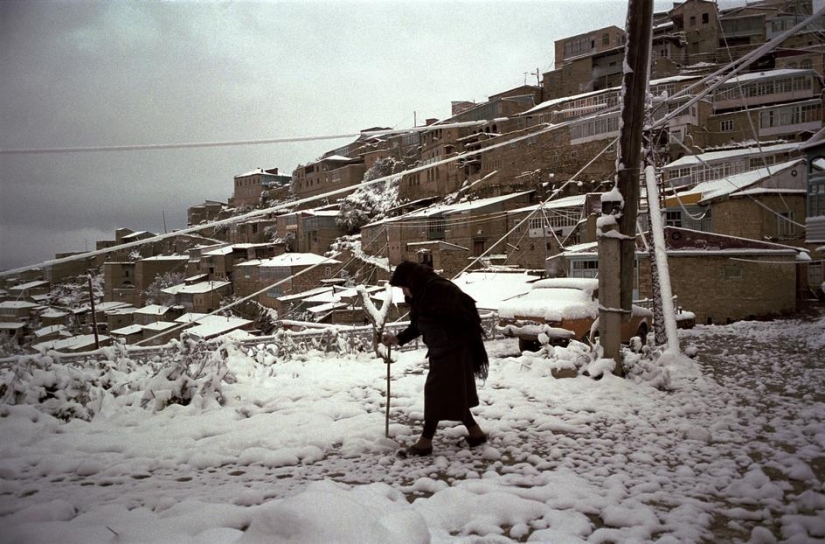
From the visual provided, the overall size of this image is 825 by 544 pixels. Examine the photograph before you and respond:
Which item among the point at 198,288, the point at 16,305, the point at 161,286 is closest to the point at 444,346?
the point at 16,305

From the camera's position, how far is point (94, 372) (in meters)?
5.92

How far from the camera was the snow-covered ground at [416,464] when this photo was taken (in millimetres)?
2523

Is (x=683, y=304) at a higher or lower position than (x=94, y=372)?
lower

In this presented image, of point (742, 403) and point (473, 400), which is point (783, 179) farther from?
point (473, 400)

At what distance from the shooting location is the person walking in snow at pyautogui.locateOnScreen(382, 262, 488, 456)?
13.0ft

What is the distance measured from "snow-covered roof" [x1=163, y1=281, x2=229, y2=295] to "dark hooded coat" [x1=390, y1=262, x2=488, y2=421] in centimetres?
4831

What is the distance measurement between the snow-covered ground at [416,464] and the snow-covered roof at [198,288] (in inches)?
1780

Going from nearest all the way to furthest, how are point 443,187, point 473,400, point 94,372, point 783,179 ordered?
point 473,400, point 94,372, point 783,179, point 443,187

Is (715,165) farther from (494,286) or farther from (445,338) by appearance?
(445,338)

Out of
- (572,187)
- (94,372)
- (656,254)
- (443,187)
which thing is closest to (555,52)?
(443,187)

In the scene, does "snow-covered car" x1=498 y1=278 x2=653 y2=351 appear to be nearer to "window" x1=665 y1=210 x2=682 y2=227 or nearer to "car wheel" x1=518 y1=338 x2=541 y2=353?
"car wheel" x1=518 y1=338 x2=541 y2=353

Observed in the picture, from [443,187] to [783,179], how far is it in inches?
1413

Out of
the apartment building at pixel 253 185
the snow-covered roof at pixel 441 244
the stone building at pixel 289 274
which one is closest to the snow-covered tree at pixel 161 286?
the stone building at pixel 289 274

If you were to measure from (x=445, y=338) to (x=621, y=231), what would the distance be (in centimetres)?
360
